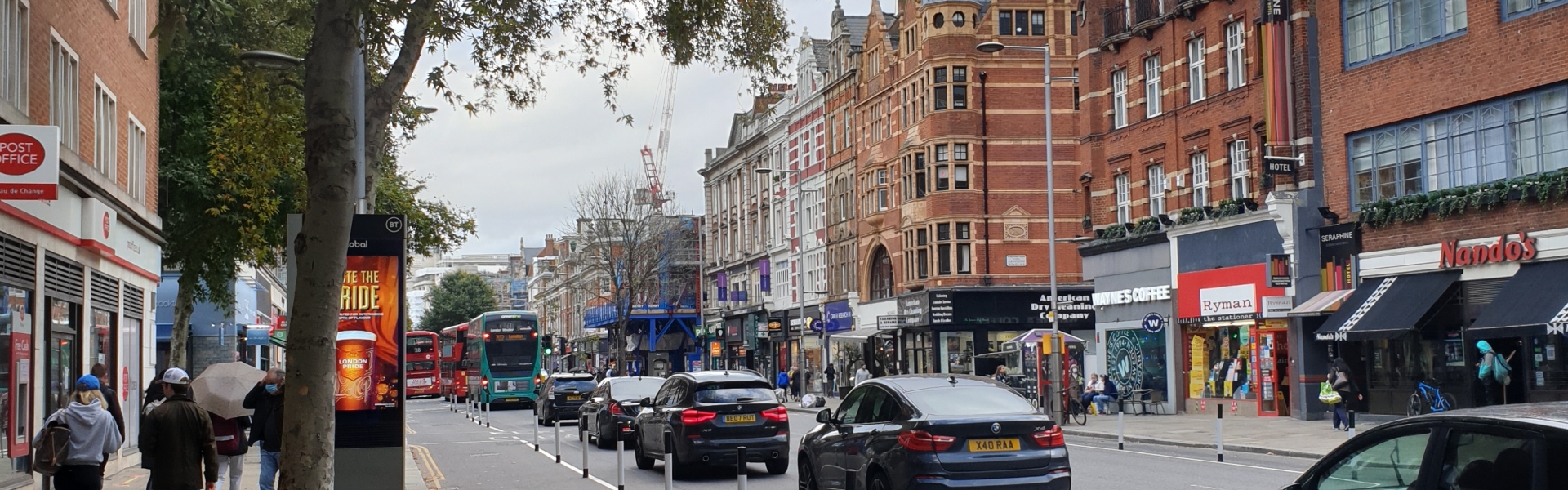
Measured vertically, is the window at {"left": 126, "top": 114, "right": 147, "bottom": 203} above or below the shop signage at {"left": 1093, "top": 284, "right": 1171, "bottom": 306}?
above

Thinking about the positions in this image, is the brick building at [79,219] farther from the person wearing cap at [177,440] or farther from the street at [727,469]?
the street at [727,469]

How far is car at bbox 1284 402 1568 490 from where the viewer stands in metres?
5.52

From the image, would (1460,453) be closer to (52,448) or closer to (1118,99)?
(52,448)

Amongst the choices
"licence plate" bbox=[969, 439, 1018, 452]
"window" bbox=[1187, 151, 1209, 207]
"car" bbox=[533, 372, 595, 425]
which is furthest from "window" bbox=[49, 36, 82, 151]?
"window" bbox=[1187, 151, 1209, 207]

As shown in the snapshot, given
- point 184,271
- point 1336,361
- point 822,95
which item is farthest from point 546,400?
point 822,95

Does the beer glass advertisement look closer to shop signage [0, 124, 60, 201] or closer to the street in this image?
shop signage [0, 124, 60, 201]

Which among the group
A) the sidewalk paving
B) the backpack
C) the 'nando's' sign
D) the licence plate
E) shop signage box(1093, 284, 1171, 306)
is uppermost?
the 'nando's' sign

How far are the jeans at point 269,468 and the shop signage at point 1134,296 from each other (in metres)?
26.1

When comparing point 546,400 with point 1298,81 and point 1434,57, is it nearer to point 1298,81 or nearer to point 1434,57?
point 1298,81

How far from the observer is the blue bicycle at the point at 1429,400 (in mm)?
26656

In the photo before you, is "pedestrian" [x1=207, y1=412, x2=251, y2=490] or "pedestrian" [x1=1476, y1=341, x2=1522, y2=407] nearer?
"pedestrian" [x1=207, y1=412, x2=251, y2=490]

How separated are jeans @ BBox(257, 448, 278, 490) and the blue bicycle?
2029 cm

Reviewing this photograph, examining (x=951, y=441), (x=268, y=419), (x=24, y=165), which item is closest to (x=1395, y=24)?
(x=951, y=441)

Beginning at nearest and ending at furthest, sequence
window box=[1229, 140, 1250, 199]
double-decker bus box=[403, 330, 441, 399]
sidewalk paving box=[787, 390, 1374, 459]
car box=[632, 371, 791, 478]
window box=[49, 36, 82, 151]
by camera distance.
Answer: window box=[49, 36, 82, 151]
car box=[632, 371, 791, 478]
sidewalk paving box=[787, 390, 1374, 459]
window box=[1229, 140, 1250, 199]
double-decker bus box=[403, 330, 441, 399]
